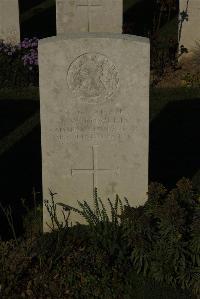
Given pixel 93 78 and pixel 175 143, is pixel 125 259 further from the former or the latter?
pixel 175 143

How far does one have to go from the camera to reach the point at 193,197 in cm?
598

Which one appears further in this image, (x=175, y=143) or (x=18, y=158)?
(x=175, y=143)

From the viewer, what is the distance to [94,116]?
19.9 feet

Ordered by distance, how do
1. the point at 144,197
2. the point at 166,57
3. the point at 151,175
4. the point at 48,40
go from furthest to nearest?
the point at 166,57 → the point at 151,175 → the point at 144,197 → the point at 48,40

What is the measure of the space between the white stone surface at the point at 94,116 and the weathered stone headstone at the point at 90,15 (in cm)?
503

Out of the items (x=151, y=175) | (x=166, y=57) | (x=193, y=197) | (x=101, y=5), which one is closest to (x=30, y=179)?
(x=151, y=175)

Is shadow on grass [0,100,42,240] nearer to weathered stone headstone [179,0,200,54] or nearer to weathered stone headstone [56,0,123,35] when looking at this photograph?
weathered stone headstone [56,0,123,35]

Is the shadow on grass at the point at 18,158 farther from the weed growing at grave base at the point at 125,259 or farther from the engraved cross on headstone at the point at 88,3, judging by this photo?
the engraved cross on headstone at the point at 88,3

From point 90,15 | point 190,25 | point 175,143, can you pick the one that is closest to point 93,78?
point 175,143

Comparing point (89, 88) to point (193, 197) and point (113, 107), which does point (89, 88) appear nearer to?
point (113, 107)

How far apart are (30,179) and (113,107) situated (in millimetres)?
2037

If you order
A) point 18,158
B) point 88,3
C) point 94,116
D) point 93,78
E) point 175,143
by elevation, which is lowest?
point 18,158

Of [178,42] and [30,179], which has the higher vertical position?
[178,42]

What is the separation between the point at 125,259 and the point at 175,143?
10.9 ft
